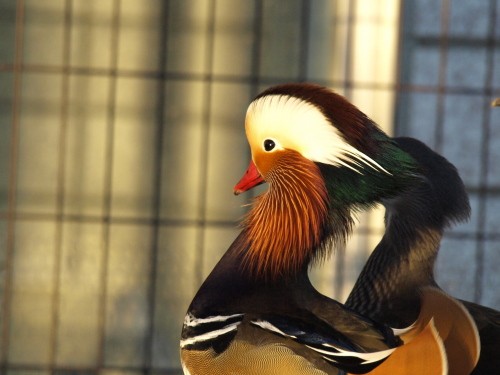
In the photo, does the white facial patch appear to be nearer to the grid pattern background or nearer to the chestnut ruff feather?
the chestnut ruff feather

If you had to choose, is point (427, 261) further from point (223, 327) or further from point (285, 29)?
point (285, 29)

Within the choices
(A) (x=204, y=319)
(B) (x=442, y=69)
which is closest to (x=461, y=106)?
(B) (x=442, y=69)

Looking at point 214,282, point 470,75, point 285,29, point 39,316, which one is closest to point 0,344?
point 39,316

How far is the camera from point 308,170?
1238mm

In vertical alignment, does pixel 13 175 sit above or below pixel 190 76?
below

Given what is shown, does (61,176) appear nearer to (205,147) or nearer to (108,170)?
(108,170)

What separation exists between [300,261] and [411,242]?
0.24 meters

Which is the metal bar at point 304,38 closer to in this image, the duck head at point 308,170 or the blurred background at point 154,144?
the blurred background at point 154,144

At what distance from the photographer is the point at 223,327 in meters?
1.18

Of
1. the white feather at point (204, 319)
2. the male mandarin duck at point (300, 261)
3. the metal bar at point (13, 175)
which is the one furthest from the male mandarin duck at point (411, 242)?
the metal bar at point (13, 175)

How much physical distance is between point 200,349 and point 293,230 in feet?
0.60

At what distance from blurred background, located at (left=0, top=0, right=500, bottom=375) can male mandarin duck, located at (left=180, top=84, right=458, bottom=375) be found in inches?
48.3

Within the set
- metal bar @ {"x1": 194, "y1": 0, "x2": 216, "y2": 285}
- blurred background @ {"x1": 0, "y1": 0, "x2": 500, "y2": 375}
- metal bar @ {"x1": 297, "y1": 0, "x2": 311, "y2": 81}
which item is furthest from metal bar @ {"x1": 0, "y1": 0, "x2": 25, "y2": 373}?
metal bar @ {"x1": 297, "y1": 0, "x2": 311, "y2": 81}

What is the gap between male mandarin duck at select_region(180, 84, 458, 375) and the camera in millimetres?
1153
